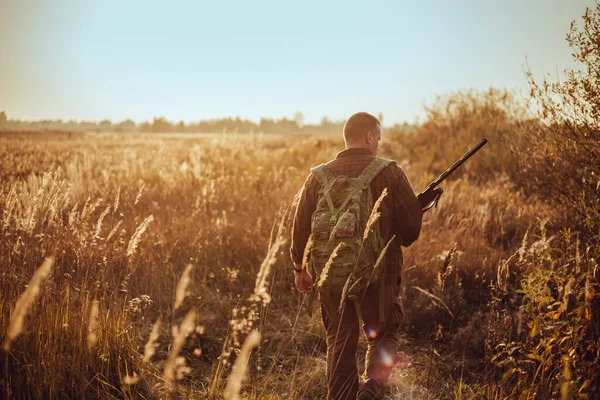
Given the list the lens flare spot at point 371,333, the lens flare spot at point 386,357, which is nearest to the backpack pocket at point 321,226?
the lens flare spot at point 371,333

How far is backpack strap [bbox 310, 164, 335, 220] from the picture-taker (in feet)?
8.13

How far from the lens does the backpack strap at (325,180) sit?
2477mm

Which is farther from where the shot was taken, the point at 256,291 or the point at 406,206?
the point at 406,206

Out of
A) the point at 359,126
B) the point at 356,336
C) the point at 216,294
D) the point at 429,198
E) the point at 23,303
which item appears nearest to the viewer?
the point at 23,303

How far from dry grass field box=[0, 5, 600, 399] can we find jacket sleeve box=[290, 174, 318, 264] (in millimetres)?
216

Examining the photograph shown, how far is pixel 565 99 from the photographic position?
12.8ft

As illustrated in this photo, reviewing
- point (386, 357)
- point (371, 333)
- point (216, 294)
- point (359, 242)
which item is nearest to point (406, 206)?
point (359, 242)

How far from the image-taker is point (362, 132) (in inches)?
105

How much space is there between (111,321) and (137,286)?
1425mm

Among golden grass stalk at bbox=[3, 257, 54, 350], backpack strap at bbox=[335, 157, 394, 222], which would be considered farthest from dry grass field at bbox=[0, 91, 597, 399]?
backpack strap at bbox=[335, 157, 394, 222]

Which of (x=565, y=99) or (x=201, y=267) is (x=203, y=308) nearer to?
(x=201, y=267)

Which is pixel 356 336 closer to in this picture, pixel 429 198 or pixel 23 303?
pixel 429 198

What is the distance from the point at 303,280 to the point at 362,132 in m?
1.18

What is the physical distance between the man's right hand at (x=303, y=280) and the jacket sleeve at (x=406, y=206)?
786 millimetres
